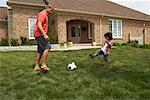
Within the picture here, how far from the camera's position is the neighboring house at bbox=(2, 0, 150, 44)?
2164 centimetres

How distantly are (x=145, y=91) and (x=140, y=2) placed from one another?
97.8 ft

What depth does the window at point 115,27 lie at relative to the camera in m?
26.4

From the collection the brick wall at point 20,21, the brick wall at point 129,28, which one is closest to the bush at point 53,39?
the brick wall at point 20,21

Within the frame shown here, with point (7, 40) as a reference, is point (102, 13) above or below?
above

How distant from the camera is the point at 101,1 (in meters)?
32.0

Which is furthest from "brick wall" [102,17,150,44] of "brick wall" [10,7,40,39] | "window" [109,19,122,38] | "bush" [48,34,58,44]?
"brick wall" [10,7,40,39]

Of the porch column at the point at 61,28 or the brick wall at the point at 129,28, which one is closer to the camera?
the porch column at the point at 61,28

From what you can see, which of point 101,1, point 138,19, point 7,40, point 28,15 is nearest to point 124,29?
point 138,19

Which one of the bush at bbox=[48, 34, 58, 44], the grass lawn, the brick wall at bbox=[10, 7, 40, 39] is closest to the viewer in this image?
the grass lawn

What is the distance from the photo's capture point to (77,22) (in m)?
27.5

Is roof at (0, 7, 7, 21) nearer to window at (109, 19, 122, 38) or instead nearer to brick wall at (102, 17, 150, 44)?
brick wall at (102, 17, 150, 44)

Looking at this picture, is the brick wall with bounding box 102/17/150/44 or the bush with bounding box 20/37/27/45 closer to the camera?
the bush with bounding box 20/37/27/45

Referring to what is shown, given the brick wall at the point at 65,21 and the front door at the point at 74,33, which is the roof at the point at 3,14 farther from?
the front door at the point at 74,33

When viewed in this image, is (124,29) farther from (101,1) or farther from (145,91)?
(145,91)
